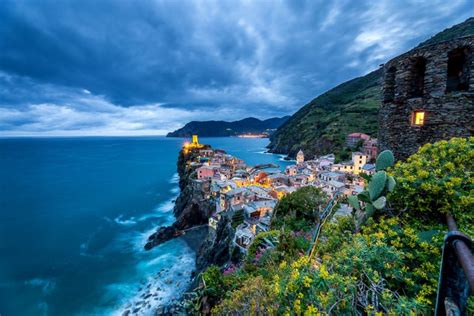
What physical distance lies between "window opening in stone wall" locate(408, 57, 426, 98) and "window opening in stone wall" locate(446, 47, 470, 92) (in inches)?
23.3

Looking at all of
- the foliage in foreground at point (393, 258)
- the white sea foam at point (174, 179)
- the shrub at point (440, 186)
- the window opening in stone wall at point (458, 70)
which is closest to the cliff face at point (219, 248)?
the foliage in foreground at point (393, 258)

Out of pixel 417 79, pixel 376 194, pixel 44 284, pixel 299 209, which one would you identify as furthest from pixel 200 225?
pixel 417 79

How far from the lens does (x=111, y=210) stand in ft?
125

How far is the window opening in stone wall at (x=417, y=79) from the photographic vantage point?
6445 millimetres

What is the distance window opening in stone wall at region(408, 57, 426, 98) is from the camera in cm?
645

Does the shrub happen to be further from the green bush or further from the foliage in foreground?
the green bush

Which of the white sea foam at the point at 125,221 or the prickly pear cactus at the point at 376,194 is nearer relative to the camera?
the prickly pear cactus at the point at 376,194

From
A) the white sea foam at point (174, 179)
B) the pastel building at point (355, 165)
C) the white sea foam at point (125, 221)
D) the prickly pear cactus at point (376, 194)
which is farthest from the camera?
the white sea foam at point (174, 179)

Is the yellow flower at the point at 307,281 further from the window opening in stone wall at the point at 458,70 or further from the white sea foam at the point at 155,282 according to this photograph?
the white sea foam at the point at 155,282

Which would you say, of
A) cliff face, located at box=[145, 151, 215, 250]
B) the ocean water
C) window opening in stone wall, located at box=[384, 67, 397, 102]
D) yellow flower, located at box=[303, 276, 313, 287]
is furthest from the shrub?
cliff face, located at box=[145, 151, 215, 250]

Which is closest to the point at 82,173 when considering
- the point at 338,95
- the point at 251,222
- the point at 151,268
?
the point at 151,268

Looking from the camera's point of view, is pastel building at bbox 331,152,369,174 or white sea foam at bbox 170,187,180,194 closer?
pastel building at bbox 331,152,369,174

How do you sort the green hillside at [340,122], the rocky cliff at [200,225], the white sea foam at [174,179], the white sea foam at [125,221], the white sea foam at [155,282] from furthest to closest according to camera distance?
the green hillside at [340,122] < the white sea foam at [174,179] < the white sea foam at [125,221] < the rocky cliff at [200,225] < the white sea foam at [155,282]

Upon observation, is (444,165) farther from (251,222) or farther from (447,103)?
(251,222)
